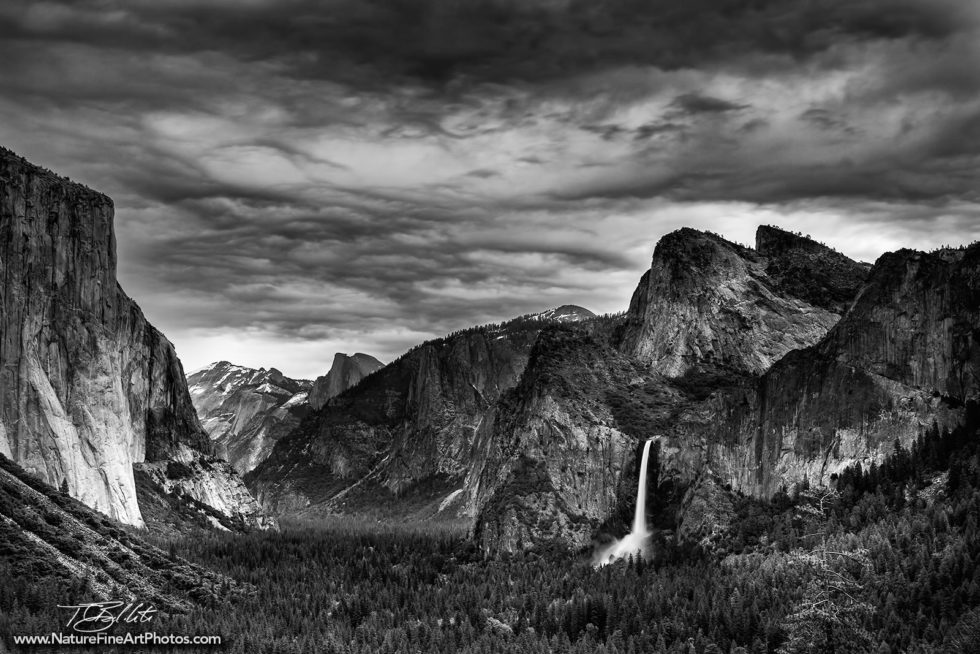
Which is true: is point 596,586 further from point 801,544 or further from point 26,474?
point 26,474

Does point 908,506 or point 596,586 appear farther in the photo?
point 596,586

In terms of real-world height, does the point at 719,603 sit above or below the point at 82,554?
below

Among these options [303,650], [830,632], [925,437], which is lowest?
[303,650]

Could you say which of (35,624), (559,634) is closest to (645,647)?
(559,634)

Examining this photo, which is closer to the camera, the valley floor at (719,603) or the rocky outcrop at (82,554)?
the valley floor at (719,603)

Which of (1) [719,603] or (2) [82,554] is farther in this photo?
(1) [719,603]

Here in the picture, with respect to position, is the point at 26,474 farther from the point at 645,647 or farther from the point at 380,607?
the point at 645,647

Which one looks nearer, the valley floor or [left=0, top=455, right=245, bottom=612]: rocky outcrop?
the valley floor

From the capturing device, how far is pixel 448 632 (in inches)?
6791

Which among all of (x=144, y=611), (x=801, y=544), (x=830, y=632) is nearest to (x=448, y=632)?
(x=144, y=611)

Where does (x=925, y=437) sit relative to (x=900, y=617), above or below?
above

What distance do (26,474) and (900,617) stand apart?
140242mm

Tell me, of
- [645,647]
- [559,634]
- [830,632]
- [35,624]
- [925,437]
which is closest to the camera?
[830,632]

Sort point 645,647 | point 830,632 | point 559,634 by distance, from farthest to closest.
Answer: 1. point 559,634
2. point 645,647
3. point 830,632
